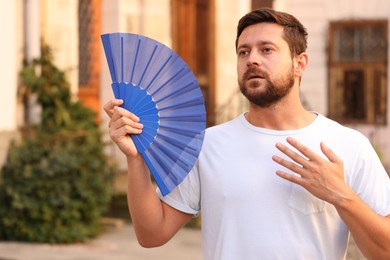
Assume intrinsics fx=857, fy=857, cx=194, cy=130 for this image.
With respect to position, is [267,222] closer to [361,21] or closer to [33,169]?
[33,169]

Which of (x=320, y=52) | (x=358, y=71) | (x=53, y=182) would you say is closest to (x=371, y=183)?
(x=53, y=182)

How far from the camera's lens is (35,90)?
8.38m

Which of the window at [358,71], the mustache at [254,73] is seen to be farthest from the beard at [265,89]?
the window at [358,71]

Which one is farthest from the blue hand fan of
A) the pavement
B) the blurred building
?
the blurred building

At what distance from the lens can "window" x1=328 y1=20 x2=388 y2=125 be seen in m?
12.2

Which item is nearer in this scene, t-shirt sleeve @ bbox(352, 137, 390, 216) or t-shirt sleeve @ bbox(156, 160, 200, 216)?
t-shirt sleeve @ bbox(352, 137, 390, 216)

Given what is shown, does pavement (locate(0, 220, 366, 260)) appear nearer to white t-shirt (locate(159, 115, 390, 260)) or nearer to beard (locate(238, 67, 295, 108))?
white t-shirt (locate(159, 115, 390, 260))

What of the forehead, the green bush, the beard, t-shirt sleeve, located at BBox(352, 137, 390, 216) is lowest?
the green bush

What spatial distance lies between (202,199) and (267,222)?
239 mm

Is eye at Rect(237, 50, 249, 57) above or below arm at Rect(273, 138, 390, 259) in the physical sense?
above

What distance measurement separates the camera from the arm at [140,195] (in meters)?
2.54

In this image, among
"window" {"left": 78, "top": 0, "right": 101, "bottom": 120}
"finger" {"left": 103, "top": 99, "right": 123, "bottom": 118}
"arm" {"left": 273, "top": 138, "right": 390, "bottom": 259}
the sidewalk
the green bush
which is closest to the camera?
"arm" {"left": 273, "top": 138, "right": 390, "bottom": 259}

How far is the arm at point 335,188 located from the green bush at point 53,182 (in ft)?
17.6

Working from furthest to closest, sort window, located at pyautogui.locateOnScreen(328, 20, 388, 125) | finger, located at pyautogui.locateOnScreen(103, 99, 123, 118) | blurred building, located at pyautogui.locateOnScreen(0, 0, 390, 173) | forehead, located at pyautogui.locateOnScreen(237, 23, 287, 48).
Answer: window, located at pyautogui.locateOnScreen(328, 20, 388, 125) → blurred building, located at pyautogui.locateOnScreen(0, 0, 390, 173) → forehead, located at pyautogui.locateOnScreen(237, 23, 287, 48) → finger, located at pyautogui.locateOnScreen(103, 99, 123, 118)
